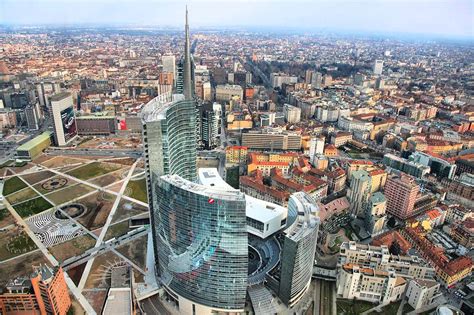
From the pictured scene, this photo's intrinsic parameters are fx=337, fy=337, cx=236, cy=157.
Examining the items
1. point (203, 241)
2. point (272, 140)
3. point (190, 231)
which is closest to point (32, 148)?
point (272, 140)

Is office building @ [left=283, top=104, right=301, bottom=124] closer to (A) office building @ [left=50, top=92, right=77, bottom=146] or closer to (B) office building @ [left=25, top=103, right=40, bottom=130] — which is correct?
(A) office building @ [left=50, top=92, right=77, bottom=146]

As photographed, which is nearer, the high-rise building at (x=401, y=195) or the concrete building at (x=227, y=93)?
the high-rise building at (x=401, y=195)

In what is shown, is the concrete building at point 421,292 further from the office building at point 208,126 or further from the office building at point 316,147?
the office building at point 208,126

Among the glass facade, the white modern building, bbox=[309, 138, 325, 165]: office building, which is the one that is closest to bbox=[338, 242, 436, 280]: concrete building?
the white modern building

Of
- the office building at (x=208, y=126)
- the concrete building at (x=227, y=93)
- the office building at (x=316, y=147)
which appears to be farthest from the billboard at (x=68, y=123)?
the office building at (x=316, y=147)

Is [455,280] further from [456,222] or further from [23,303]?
[23,303]

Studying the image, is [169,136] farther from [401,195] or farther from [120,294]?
[401,195]

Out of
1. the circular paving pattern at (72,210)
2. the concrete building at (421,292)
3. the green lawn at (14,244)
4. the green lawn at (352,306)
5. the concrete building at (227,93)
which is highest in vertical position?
the concrete building at (227,93)
